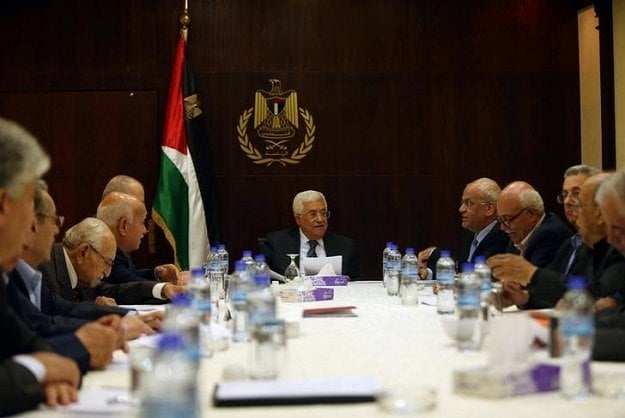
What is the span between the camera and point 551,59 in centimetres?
779

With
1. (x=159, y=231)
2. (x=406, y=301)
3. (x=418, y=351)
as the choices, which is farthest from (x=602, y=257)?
(x=159, y=231)

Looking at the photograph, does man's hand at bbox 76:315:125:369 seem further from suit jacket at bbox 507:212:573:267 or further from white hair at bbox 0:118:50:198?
suit jacket at bbox 507:212:573:267

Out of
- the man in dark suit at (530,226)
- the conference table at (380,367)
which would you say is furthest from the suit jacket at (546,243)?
the conference table at (380,367)

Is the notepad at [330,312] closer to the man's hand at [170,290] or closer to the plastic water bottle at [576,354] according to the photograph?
the man's hand at [170,290]

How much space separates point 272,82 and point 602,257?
4.14 m

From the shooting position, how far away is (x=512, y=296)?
402cm

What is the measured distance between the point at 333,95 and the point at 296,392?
5.70 m

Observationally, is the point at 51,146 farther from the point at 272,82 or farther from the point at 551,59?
the point at 551,59

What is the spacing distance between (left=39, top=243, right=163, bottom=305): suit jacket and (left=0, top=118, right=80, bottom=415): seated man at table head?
6.57 feet

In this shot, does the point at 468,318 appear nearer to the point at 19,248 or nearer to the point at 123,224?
the point at 19,248

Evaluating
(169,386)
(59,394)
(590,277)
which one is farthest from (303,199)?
(169,386)

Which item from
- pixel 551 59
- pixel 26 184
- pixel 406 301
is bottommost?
pixel 406 301

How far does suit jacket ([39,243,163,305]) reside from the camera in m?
4.33

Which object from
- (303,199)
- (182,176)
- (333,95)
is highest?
(333,95)
